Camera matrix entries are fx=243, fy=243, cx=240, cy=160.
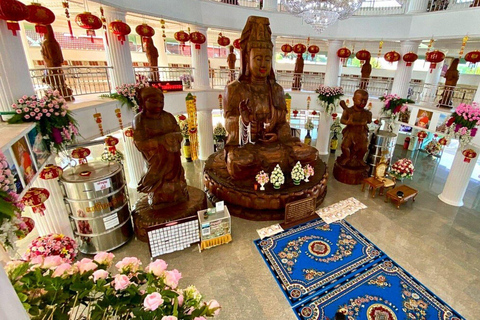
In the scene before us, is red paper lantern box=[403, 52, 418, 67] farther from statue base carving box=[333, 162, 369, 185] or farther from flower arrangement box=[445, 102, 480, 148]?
statue base carving box=[333, 162, 369, 185]

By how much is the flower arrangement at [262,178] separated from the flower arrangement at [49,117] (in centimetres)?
367

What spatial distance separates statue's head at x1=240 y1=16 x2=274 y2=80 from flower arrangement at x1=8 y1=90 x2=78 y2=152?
430cm

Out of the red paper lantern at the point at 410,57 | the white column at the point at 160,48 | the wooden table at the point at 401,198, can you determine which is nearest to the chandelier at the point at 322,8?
the red paper lantern at the point at 410,57

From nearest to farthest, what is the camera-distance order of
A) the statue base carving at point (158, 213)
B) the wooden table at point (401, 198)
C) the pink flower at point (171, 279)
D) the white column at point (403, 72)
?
1. the pink flower at point (171, 279)
2. the statue base carving at point (158, 213)
3. the wooden table at point (401, 198)
4. the white column at point (403, 72)

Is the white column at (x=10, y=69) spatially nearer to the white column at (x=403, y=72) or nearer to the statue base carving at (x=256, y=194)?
the statue base carving at (x=256, y=194)

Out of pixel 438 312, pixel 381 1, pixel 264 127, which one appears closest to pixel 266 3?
pixel 381 1

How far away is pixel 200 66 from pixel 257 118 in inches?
134

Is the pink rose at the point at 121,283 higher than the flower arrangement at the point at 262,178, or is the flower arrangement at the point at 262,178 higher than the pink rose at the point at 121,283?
the pink rose at the point at 121,283

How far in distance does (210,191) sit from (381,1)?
9.42m

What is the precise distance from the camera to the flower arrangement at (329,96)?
8.83m

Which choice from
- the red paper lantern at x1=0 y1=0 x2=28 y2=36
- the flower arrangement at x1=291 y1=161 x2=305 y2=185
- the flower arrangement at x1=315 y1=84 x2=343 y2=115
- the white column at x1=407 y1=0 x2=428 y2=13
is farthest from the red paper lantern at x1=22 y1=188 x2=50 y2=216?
the white column at x1=407 y1=0 x2=428 y2=13

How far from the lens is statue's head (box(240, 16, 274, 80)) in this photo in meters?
6.04


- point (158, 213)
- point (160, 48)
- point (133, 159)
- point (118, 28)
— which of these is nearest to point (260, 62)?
point (118, 28)

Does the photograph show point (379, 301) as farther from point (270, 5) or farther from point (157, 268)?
point (270, 5)
